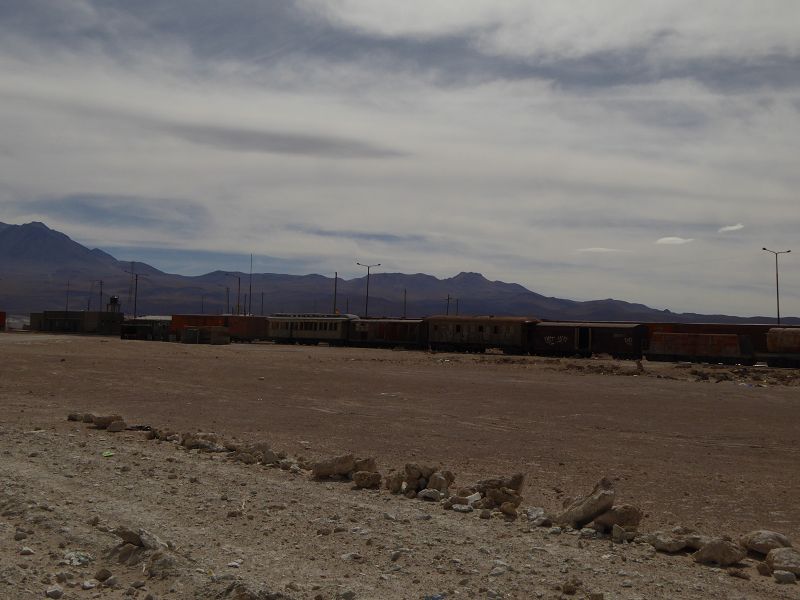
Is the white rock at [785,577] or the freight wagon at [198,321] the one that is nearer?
the white rock at [785,577]

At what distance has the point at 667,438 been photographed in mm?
18938

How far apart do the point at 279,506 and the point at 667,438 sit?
480 inches

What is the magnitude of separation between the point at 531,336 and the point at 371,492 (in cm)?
5117

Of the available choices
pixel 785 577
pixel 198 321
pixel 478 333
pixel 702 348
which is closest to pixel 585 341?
pixel 702 348

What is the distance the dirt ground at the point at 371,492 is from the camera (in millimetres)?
7445

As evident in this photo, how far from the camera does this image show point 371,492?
1108 centimetres

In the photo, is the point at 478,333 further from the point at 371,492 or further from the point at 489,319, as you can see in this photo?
the point at 371,492

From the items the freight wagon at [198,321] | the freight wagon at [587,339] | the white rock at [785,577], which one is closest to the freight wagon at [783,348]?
the freight wagon at [587,339]

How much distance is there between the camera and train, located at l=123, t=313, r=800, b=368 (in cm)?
5200

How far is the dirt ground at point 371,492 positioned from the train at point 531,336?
78.8ft

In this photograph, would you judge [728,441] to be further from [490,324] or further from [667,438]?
[490,324]

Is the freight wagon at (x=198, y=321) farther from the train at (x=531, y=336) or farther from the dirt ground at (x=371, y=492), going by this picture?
the dirt ground at (x=371, y=492)

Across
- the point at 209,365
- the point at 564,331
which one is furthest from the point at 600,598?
the point at 564,331

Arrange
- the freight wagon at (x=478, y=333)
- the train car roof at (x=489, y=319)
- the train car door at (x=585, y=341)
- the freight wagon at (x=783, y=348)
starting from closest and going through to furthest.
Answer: the freight wagon at (x=783, y=348) < the train car door at (x=585, y=341) < the freight wagon at (x=478, y=333) < the train car roof at (x=489, y=319)
